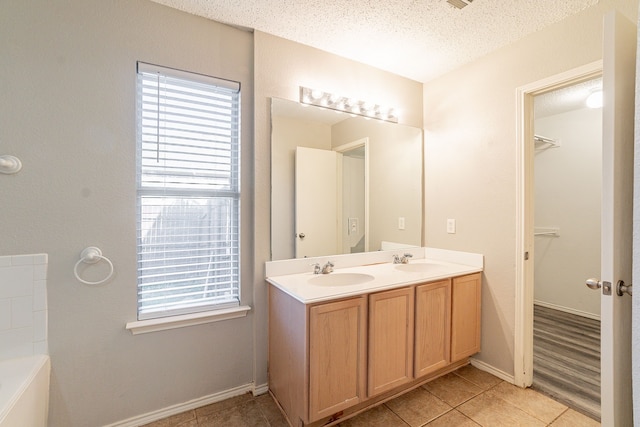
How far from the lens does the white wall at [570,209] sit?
3256mm

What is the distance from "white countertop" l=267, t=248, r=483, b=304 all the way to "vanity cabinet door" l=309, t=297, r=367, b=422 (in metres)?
0.07

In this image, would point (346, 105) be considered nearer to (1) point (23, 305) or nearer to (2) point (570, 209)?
(1) point (23, 305)

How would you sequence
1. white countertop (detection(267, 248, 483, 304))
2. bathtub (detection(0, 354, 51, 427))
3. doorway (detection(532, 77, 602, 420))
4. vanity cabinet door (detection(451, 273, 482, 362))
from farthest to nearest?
doorway (detection(532, 77, 602, 420)) → vanity cabinet door (detection(451, 273, 482, 362)) → white countertop (detection(267, 248, 483, 304)) → bathtub (detection(0, 354, 51, 427))

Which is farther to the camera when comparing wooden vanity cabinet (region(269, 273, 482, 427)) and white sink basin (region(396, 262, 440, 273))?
white sink basin (region(396, 262, 440, 273))

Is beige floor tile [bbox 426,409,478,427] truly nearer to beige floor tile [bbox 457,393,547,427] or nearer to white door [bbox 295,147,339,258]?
beige floor tile [bbox 457,393,547,427]

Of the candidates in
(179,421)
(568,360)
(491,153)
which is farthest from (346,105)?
(568,360)

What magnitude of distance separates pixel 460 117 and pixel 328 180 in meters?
1.26

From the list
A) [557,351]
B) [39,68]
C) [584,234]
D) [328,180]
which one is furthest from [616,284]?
[584,234]

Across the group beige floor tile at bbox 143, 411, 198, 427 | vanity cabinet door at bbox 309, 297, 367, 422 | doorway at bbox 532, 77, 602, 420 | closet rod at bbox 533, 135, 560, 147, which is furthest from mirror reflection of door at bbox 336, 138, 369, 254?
closet rod at bbox 533, 135, 560, 147

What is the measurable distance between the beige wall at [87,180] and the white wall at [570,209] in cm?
402

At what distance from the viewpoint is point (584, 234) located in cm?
335

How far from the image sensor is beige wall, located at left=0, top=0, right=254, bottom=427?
1465mm

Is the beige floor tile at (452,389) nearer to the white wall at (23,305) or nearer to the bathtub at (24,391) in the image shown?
the bathtub at (24,391)

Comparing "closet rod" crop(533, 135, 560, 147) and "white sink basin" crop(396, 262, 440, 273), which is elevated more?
"closet rod" crop(533, 135, 560, 147)
